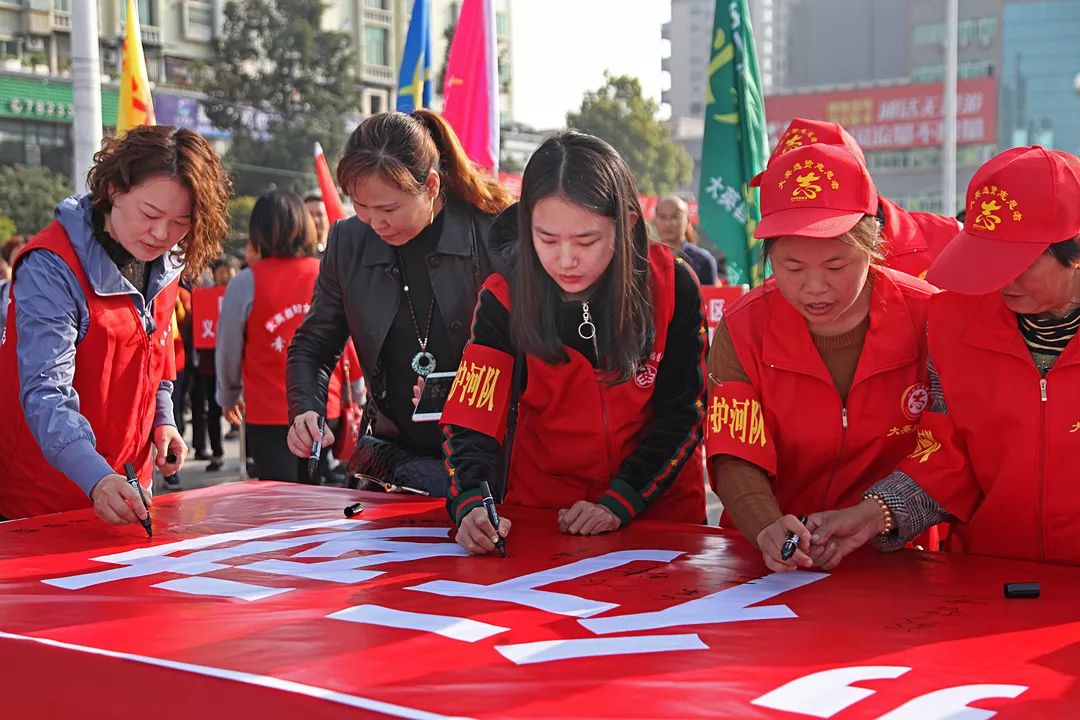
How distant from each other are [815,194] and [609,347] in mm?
495

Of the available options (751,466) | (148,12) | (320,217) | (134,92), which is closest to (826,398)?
(751,466)

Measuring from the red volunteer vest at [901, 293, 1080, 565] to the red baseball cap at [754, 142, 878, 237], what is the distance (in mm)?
222

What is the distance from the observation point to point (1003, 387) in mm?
1954

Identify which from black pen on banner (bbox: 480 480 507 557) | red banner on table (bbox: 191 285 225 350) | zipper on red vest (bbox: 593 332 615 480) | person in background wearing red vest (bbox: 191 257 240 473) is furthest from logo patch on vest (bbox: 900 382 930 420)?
person in background wearing red vest (bbox: 191 257 240 473)

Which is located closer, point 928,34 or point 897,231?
point 897,231

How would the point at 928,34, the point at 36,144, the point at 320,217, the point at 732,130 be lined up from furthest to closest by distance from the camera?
the point at 928,34 < the point at 36,144 < the point at 320,217 < the point at 732,130

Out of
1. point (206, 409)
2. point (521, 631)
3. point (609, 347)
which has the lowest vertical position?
point (206, 409)

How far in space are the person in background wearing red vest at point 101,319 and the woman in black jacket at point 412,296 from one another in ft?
1.09

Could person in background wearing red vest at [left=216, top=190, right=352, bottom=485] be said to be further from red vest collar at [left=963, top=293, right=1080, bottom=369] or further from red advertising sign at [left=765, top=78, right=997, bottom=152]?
red advertising sign at [left=765, top=78, right=997, bottom=152]

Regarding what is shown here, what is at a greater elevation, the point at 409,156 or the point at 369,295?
the point at 409,156

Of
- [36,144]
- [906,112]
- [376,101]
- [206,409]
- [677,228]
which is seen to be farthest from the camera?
[906,112]

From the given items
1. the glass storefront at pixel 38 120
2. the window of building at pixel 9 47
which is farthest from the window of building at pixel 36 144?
the window of building at pixel 9 47

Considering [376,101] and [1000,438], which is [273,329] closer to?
[1000,438]

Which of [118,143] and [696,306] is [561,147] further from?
[118,143]
